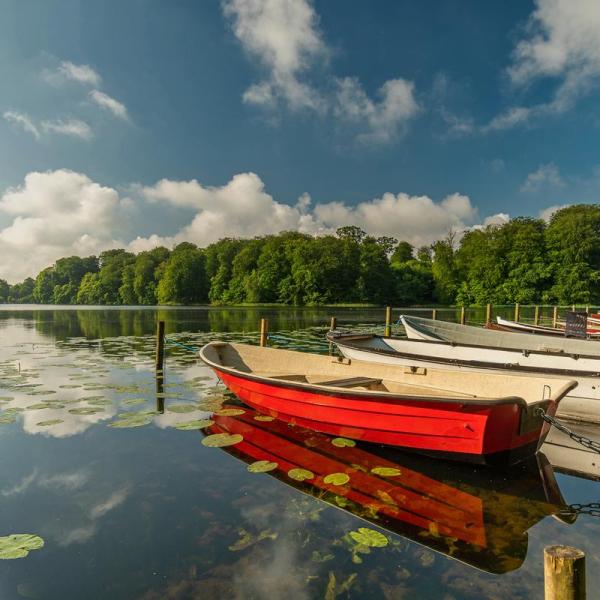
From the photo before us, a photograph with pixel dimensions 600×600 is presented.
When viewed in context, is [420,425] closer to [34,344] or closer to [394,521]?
[394,521]

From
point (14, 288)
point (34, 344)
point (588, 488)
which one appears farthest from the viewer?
point (14, 288)

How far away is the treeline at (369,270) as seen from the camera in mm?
71312

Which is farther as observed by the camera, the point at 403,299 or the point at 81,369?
the point at 403,299

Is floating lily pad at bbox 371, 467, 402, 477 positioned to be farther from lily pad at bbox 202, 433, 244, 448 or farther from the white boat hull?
the white boat hull

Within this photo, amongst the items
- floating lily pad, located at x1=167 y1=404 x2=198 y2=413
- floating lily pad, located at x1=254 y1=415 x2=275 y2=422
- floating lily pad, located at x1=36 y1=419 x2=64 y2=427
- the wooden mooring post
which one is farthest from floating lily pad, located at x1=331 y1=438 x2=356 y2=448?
the wooden mooring post

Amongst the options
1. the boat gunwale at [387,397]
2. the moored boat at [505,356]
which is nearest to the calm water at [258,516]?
the boat gunwale at [387,397]

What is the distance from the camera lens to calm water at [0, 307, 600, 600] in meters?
3.94

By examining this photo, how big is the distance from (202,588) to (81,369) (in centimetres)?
1247

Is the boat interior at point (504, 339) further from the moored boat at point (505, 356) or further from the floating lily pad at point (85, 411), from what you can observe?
the floating lily pad at point (85, 411)

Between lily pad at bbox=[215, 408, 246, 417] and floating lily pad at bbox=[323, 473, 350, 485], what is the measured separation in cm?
359

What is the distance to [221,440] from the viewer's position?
24.6ft

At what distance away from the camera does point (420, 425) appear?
251 inches

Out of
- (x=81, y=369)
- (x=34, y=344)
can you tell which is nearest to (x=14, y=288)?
(x=34, y=344)

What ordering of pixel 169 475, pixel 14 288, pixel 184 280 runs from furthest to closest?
pixel 14 288 < pixel 184 280 < pixel 169 475
